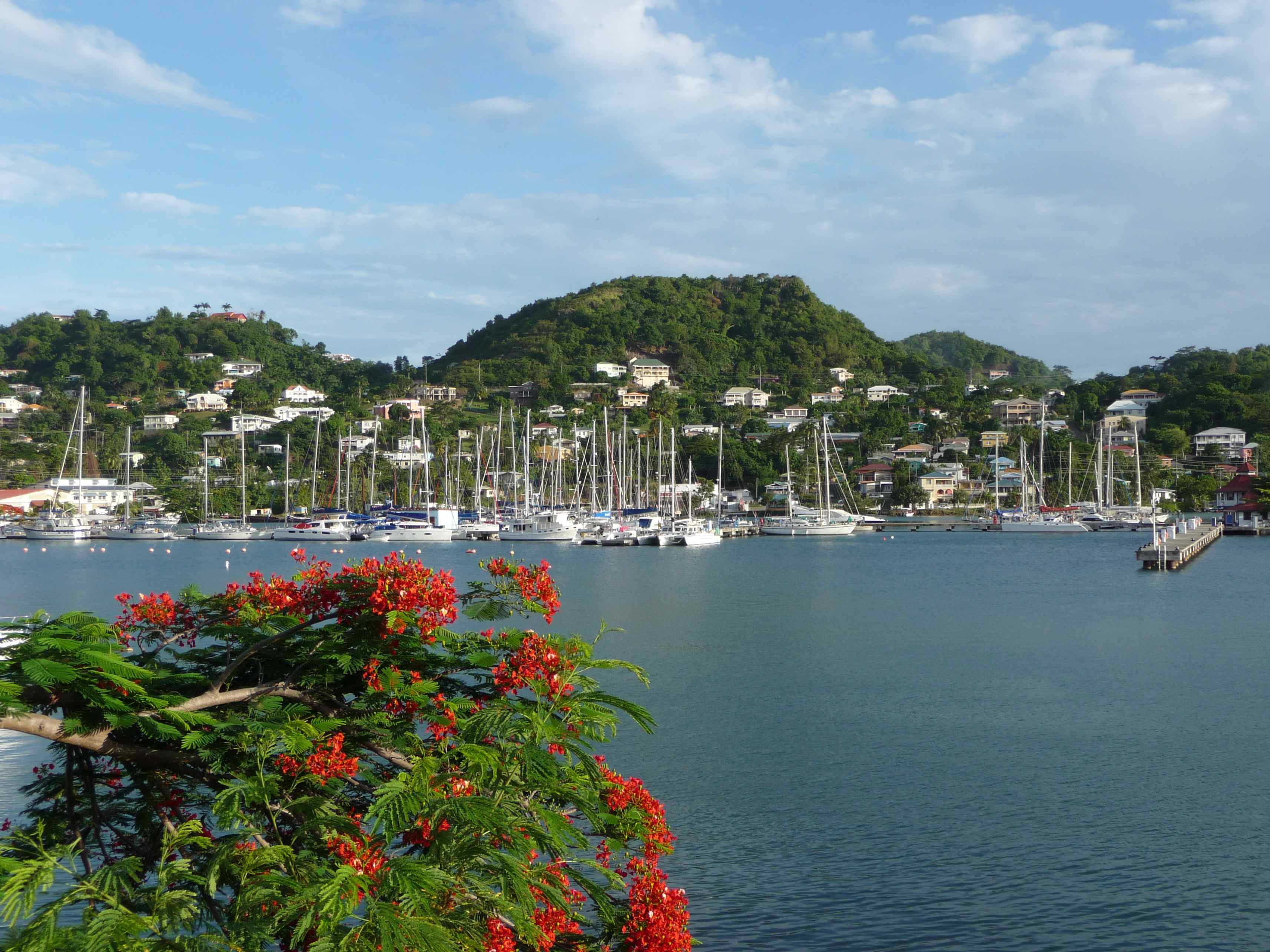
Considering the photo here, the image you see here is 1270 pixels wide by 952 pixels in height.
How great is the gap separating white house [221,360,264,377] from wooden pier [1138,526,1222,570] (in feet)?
504

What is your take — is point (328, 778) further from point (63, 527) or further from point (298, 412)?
point (298, 412)

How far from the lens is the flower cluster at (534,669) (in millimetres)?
8195

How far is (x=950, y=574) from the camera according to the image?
5856 centimetres

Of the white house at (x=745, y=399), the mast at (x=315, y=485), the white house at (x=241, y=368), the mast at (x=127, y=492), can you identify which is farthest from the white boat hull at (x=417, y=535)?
the white house at (x=241, y=368)

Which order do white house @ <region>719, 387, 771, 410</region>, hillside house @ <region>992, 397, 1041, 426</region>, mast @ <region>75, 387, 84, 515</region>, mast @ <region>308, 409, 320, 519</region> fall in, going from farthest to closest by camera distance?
white house @ <region>719, 387, 771, 410</region> < hillside house @ <region>992, 397, 1041, 426</region> < mast @ <region>308, 409, 320, 519</region> < mast @ <region>75, 387, 84, 515</region>

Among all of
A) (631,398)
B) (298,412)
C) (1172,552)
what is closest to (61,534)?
(298,412)

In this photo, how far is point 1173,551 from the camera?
201 feet

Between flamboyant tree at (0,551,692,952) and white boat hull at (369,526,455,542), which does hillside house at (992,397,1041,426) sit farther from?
flamboyant tree at (0,551,692,952)

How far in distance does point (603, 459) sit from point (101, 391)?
92.0 metres

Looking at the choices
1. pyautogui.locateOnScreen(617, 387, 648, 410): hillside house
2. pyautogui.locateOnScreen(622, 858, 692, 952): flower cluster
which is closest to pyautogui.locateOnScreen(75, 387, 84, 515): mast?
pyautogui.locateOnScreen(617, 387, 648, 410): hillside house

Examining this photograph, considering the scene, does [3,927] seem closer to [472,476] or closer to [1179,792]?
[1179,792]

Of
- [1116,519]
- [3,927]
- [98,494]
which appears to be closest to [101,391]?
[98,494]

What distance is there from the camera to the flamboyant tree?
641 cm

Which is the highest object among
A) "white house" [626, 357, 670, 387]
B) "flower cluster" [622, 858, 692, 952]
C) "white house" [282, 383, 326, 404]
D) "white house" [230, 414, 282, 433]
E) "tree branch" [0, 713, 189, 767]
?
"white house" [626, 357, 670, 387]
